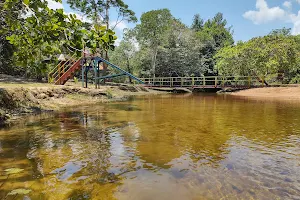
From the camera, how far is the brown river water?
3.07 m

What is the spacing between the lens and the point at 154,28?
106 ft

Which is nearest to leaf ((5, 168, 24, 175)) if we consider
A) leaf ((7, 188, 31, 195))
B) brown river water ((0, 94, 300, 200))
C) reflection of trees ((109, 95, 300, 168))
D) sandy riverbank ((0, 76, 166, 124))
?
brown river water ((0, 94, 300, 200))

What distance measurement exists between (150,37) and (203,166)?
30134mm

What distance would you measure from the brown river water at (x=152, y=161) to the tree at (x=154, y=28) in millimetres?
26948

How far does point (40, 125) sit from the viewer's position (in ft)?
24.0

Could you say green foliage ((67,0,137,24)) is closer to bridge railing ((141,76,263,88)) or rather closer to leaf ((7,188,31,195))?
bridge railing ((141,76,263,88))

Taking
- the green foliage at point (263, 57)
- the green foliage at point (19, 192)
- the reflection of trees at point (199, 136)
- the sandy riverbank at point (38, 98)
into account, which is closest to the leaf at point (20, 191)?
the green foliage at point (19, 192)

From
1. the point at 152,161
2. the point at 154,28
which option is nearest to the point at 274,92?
the point at 154,28

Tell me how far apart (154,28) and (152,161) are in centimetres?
3007

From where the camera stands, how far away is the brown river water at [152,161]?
10.1 ft

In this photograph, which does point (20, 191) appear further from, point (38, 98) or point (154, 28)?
point (154, 28)

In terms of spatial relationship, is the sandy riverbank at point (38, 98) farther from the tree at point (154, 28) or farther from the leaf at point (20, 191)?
the tree at point (154, 28)

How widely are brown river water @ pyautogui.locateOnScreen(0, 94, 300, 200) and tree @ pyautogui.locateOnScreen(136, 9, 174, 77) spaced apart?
2695 centimetres

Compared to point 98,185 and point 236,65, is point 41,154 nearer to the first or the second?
→ point 98,185
